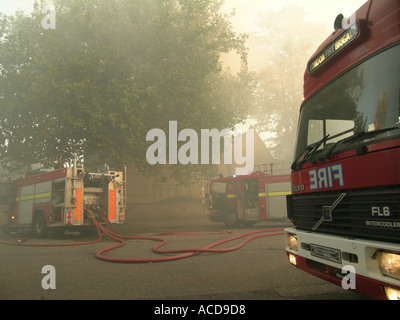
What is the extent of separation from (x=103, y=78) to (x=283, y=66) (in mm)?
19137

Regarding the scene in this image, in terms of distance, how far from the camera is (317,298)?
3467 millimetres

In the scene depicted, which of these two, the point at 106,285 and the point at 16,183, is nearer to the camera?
the point at 106,285

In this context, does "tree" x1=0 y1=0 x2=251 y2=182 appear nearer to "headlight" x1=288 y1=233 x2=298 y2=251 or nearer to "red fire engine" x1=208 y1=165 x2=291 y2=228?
"red fire engine" x1=208 y1=165 x2=291 y2=228

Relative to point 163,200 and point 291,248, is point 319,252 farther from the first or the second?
point 163,200

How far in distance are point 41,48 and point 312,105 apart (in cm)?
1399

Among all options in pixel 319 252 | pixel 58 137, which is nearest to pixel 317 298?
pixel 319 252

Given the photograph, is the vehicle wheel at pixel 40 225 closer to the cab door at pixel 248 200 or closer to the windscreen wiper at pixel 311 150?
the cab door at pixel 248 200

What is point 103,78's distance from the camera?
44.4 ft

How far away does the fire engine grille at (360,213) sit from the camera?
83.4 inches

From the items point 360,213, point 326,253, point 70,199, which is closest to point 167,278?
point 326,253

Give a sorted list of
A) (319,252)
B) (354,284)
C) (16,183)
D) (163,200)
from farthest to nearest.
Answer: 1. (163,200)
2. (16,183)
3. (319,252)
4. (354,284)

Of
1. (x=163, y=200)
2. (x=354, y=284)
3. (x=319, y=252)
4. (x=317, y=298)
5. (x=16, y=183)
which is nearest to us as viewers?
(x=354, y=284)

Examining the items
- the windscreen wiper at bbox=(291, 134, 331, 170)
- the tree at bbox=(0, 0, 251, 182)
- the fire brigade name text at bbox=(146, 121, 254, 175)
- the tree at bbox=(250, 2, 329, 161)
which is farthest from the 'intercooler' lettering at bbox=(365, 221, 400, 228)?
the tree at bbox=(250, 2, 329, 161)

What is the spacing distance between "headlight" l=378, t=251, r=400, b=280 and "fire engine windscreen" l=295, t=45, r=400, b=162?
824mm
